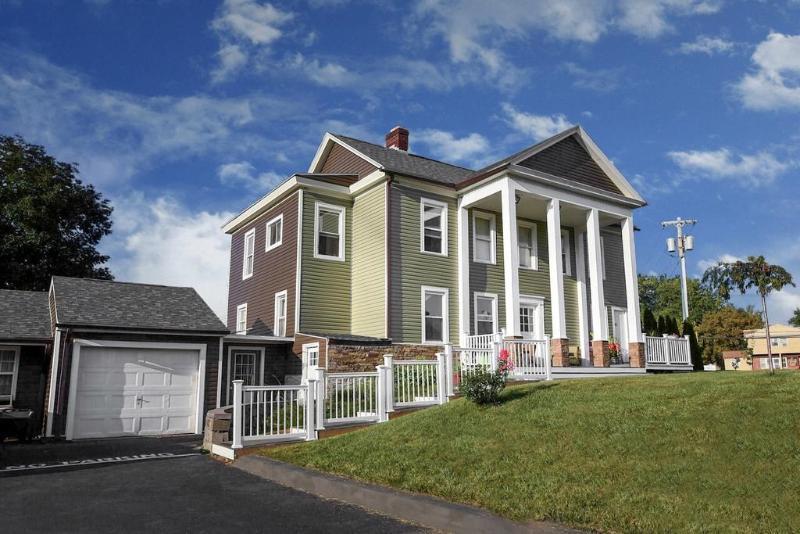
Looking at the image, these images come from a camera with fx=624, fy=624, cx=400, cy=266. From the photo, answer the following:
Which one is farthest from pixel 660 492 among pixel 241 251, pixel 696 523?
pixel 241 251

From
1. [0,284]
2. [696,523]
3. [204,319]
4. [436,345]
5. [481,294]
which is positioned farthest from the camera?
[0,284]

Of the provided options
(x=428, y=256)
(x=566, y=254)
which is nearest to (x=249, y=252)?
(x=428, y=256)

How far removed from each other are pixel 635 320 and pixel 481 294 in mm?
5484

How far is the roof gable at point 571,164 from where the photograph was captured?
2042cm

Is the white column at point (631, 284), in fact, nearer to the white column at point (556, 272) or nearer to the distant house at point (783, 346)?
the white column at point (556, 272)

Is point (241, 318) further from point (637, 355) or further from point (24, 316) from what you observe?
point (637, 355)

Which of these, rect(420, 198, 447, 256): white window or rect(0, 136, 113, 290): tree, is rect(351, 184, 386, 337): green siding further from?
rect(0, 136, 113, 290): tree

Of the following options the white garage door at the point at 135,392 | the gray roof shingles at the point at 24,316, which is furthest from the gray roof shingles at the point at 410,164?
the gray roof shingles at the point at 24,316

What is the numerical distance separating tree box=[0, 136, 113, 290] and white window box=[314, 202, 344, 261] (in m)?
15.6

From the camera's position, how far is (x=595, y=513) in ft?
18.5

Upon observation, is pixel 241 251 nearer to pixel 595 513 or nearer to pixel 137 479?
pixel 137 479

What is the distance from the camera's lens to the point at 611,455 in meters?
7.07

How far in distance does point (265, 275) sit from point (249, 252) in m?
2.56

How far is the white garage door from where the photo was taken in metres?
15.1
